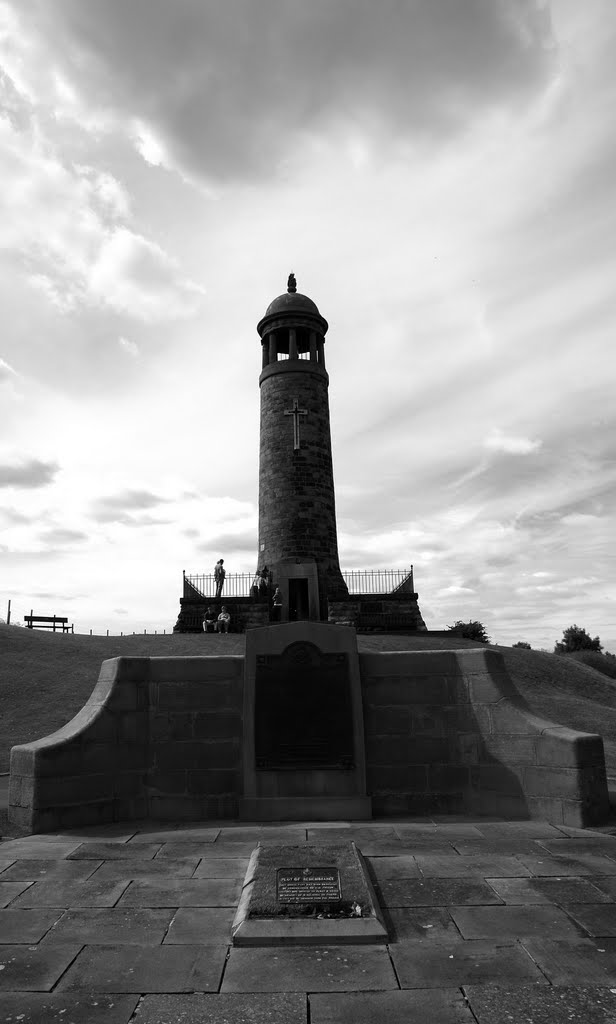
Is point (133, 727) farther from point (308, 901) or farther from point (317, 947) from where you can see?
point (317, 947)

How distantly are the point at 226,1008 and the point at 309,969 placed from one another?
580 millimetres

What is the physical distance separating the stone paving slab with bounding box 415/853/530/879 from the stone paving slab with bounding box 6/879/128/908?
7.72 feet

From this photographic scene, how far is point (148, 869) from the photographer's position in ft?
18.4

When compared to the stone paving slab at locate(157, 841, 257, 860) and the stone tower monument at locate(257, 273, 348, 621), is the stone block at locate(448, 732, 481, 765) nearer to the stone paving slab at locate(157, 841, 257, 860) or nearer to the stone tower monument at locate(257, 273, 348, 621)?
the stone paving slab at locate(157, 841, 257, 860)

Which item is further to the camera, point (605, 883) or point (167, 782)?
point (167, 782)

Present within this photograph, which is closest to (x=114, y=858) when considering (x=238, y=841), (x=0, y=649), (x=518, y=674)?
(x=238, y=841)

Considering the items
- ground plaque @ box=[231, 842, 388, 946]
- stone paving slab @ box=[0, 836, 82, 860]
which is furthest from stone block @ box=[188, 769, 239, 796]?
ground plaque @ box=[231, 842, 388, 946]

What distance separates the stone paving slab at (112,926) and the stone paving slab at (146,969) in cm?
11

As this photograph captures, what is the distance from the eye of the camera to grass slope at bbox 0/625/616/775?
1446 cm

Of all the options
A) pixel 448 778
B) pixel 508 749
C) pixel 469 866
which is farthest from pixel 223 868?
pixel 508 749

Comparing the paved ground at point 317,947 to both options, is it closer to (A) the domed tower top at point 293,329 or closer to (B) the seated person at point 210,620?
(B) the seated person at point 210,620

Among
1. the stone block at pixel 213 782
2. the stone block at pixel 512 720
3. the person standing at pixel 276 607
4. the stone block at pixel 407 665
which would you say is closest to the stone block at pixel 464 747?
the stone block at pixel 512 720

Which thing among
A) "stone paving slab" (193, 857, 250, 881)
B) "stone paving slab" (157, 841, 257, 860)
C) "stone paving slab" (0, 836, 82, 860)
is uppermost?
"stone paving slab" (0, 836, 82, 860)

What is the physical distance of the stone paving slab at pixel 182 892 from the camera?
16.0 feet
